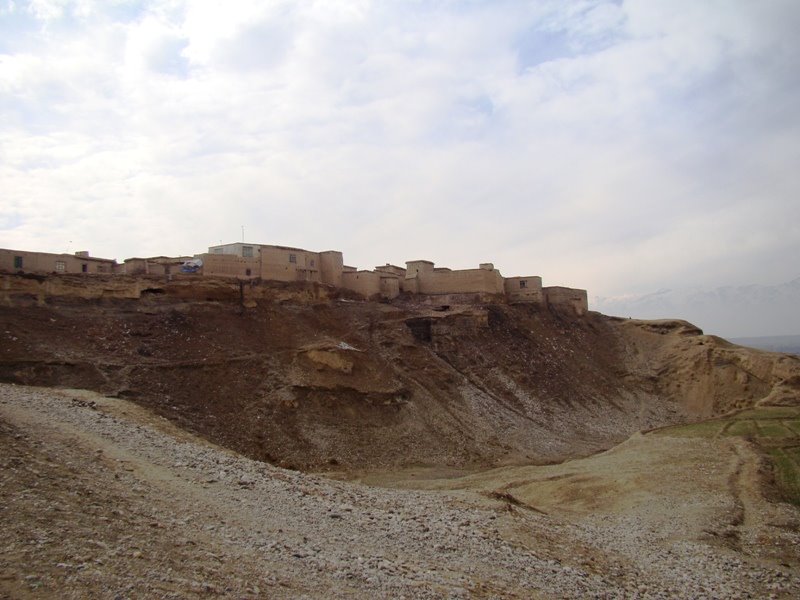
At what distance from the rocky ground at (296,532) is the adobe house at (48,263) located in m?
12.9

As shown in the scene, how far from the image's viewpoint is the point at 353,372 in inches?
1229

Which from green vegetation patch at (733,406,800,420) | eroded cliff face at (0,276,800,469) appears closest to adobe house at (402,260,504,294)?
eroded cliff face at (0,276,800,469)

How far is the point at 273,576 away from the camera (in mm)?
9836

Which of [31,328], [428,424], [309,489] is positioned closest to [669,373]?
[428,424]

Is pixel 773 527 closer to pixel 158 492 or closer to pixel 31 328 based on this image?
pixel 158 492

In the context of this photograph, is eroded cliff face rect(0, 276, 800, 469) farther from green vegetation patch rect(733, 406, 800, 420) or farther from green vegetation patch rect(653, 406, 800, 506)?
green vegetation patch rect(653, 406, 800, 506)

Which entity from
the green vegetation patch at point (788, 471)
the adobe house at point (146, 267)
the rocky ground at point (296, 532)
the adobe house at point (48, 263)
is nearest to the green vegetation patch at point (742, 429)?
the green vegetation patch at point (788, 471)

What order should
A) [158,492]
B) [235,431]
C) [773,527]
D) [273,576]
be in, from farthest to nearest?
Answer: [235,431], [773,527], [158,492], [273,576]

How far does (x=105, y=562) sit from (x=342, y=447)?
60.0ft

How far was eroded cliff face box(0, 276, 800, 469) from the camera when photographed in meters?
25.8

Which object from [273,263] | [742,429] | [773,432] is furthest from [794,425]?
[273,263]

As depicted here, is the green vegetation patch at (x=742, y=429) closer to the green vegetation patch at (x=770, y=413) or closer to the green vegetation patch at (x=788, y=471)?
the green vegetation patch at (x=770, y=413)

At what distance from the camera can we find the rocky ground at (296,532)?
29.2 ft

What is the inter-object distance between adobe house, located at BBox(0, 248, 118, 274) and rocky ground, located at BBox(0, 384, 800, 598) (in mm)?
12853
